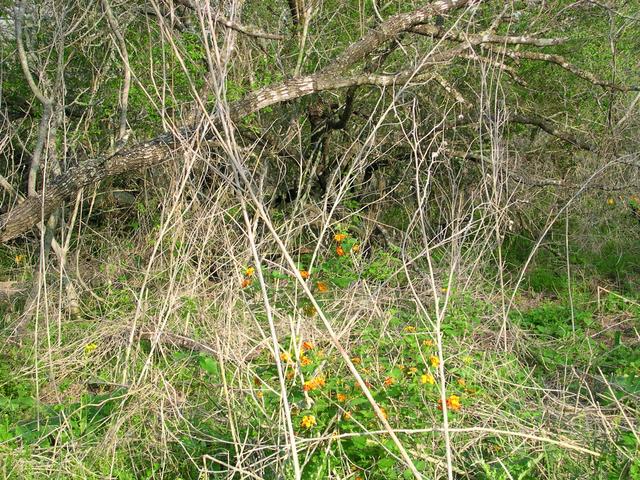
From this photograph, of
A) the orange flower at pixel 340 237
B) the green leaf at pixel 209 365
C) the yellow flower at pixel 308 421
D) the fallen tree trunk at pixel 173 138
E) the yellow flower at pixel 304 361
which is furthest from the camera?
the fallen tree trunk at pixel 173 138

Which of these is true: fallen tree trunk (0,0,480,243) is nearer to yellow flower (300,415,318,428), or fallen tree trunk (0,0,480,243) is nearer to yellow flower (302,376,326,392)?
yellow flower (302,376,326,392)

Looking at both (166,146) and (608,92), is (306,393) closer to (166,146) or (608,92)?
(166,146)

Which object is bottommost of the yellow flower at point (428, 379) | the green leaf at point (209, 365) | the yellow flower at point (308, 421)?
the green leaf at point (209, 365)

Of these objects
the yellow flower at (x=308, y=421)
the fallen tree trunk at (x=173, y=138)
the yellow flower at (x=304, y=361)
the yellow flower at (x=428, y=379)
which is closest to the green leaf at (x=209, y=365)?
the yellow flower at (x=304, y=361)

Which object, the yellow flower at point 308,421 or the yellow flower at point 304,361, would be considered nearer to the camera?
the yellow flower at point 308,421

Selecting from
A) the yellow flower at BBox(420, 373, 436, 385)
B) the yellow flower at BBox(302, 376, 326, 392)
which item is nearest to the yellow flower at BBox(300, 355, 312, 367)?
the yellow flower at BBox(302, 376, 326, 392)

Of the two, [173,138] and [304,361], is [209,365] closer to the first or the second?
[304,361]

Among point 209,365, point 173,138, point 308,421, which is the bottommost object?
point 209,365

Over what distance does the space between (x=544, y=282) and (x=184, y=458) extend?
384cm

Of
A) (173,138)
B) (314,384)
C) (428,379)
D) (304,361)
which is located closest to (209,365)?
(304,361)

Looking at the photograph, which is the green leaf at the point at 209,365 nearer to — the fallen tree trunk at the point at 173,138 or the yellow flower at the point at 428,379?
the yellow flower at the point at 428,379

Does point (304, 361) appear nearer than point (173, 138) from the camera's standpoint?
Yes

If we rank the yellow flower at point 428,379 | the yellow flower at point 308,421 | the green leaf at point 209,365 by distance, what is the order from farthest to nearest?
the green leaf at point 209,365 < the yellow flower at point 428,379 < the yellow flower at point 308,421

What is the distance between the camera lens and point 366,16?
5625 millimetres
